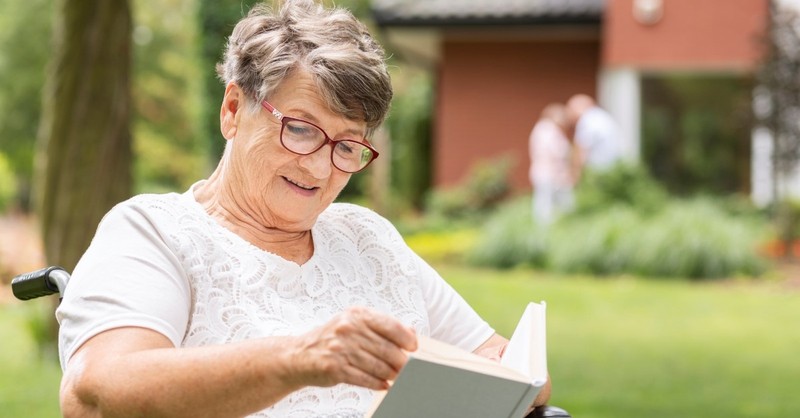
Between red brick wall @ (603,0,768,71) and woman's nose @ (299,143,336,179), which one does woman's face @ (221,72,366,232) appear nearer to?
woman's nose @ (299,143,336,179)

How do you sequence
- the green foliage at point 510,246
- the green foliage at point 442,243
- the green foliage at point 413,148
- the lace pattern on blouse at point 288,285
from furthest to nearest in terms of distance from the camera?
the green foliage at point 413,148 < the green foliage at point 442,243 < the green foliage at point 510,246 < the lace pattern on blouse at point 288,285

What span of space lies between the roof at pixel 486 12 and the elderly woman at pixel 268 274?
12.3 meters

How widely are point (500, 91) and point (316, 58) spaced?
13.7 meters

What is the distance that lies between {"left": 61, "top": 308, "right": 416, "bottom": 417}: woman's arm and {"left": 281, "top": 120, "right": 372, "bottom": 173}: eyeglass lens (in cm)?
51

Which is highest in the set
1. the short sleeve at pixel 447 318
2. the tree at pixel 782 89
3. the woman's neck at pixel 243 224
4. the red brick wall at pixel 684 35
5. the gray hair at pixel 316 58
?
the red brick wall at pixel 684 35

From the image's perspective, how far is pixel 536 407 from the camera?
2414 millimetres

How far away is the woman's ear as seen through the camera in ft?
7.86

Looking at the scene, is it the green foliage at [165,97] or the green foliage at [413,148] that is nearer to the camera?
the green foliage at [413,148]

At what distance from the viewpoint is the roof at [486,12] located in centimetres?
1466

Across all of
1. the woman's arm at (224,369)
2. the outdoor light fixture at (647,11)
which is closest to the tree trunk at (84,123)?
the woman's arm at (224,369)

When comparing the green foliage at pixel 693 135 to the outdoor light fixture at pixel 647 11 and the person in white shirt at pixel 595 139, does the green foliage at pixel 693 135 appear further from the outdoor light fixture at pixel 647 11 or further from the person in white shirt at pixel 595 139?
the person in white shirt at pixel 595 139


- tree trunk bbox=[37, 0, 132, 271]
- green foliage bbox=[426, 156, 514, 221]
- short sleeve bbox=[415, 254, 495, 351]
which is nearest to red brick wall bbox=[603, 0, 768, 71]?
green foliage bbox=[426, 156, 514, 221]

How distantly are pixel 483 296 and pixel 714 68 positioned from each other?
715 cm

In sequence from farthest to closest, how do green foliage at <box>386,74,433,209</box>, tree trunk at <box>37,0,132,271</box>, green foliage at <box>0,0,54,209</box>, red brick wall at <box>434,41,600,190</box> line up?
green foliage at <box>0,0,54,209</box> → green foliage at <box>386,74,433,209</box> → red brick wall at <box>434,41,600,190</box> → tree trunk at <box>37,0,132,271</box>
